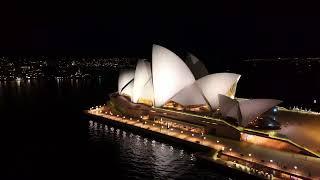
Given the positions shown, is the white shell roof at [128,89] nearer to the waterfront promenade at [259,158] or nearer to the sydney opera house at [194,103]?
the sydney opera house at [194,103]

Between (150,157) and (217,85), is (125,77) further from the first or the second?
(150,157)

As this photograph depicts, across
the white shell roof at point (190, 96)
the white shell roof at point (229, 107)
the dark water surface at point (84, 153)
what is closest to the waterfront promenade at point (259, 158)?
the dark water surface at point (84, 153)

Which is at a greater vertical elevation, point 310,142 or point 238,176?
point 310,142

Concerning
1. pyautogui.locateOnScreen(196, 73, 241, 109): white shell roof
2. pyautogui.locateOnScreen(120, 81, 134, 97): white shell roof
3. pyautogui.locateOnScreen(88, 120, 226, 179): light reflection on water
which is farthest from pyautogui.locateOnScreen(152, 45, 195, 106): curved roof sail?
pyautogui.locateOnScreen(120, 81, 134, 97): white shell roof

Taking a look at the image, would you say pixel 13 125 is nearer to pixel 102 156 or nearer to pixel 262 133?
pixel 102 156

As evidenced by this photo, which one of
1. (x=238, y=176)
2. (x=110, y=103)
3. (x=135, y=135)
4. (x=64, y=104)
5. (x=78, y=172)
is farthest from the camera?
(x=64, y=104)

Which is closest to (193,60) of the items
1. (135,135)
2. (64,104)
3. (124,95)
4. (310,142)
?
(124,95)
